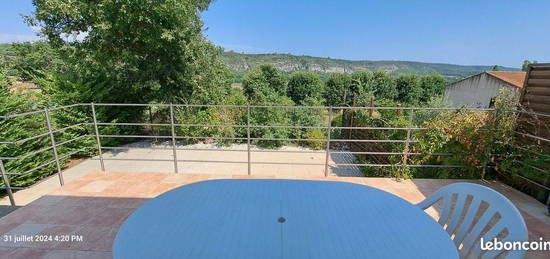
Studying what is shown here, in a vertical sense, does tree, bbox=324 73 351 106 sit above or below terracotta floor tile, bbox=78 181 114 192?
above

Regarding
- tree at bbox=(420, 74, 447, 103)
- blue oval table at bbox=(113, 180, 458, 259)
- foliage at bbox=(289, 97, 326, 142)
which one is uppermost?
tree at bbox=(420, 74, 447, 103)

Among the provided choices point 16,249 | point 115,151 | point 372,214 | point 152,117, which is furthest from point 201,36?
point 372,214

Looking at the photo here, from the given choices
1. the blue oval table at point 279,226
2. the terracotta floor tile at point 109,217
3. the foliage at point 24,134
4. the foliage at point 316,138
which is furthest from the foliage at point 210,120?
the blue oval table at point 279,226

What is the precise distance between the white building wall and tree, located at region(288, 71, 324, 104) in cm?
702

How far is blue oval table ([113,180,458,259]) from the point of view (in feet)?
2.69

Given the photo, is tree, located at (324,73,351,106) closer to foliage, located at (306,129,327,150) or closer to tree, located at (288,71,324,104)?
tree, located at (288,71,324,104)

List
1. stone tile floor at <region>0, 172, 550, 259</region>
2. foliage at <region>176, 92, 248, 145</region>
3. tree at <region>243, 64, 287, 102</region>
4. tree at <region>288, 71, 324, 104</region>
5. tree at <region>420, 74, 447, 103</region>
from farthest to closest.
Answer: tree at <region>420, 74, 447, 103</region>, tree at <region>288, 71, 324, 104</region>, tree at <region>243, 64, 287, 102</region>, foliage at <region>176, 92, 248, 145</region>, stone tile floor at <region>0, 172, 550, 259</region>

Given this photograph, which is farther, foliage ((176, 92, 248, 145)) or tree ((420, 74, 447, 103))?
tree ((420, 74, 447, 103))

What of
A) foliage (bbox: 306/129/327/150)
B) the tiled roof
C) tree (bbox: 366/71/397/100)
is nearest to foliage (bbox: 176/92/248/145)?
foliage (bbox: 306/129/327/150)

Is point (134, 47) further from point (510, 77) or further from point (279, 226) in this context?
point (510, 77)

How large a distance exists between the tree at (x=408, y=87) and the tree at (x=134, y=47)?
13129mm

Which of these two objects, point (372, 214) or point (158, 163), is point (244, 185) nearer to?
point (372, 214)

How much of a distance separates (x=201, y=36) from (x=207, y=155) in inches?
125

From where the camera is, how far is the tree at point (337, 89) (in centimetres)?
1545
